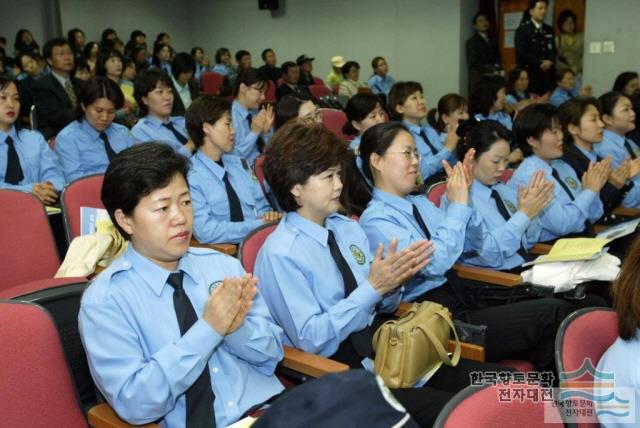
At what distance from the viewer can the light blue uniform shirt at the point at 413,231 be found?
2.35 m

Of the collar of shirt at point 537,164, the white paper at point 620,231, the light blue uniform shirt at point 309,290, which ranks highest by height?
the collar of shirt at point 537,164

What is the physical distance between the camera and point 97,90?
3.77 m

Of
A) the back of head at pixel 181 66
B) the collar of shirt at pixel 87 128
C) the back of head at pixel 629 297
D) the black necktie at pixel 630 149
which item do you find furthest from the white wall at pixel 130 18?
the back of head at pixel 629 297

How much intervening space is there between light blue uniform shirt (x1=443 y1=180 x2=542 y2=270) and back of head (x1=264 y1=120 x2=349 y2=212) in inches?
34.6

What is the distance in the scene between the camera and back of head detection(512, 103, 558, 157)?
3.34 m

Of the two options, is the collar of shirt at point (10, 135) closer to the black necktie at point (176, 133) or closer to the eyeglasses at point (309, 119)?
the black necktie at point (176, 133)

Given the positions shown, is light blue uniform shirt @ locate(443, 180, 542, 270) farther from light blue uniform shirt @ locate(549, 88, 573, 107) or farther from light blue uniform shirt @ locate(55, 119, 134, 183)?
light blue uniform shirt @ locate(549, 88, 573, 107)

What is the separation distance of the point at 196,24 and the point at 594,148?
35.0ft

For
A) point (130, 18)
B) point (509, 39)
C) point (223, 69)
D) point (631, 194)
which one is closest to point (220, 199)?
point (631, 194)

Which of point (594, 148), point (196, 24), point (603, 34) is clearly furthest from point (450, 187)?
point (196, 24)

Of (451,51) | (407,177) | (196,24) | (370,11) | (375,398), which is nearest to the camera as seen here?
(375,398)

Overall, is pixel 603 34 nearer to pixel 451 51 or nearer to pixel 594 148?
pixel 451 51

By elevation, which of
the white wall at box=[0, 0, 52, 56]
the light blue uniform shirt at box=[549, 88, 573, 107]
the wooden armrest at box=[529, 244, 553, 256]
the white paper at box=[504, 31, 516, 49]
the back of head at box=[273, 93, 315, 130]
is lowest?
the wooden armrest at box=[529, 244, 553, 256]

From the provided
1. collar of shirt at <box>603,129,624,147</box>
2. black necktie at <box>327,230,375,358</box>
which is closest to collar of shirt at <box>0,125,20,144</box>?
black necktie at <box>327,230,375,358</box>
